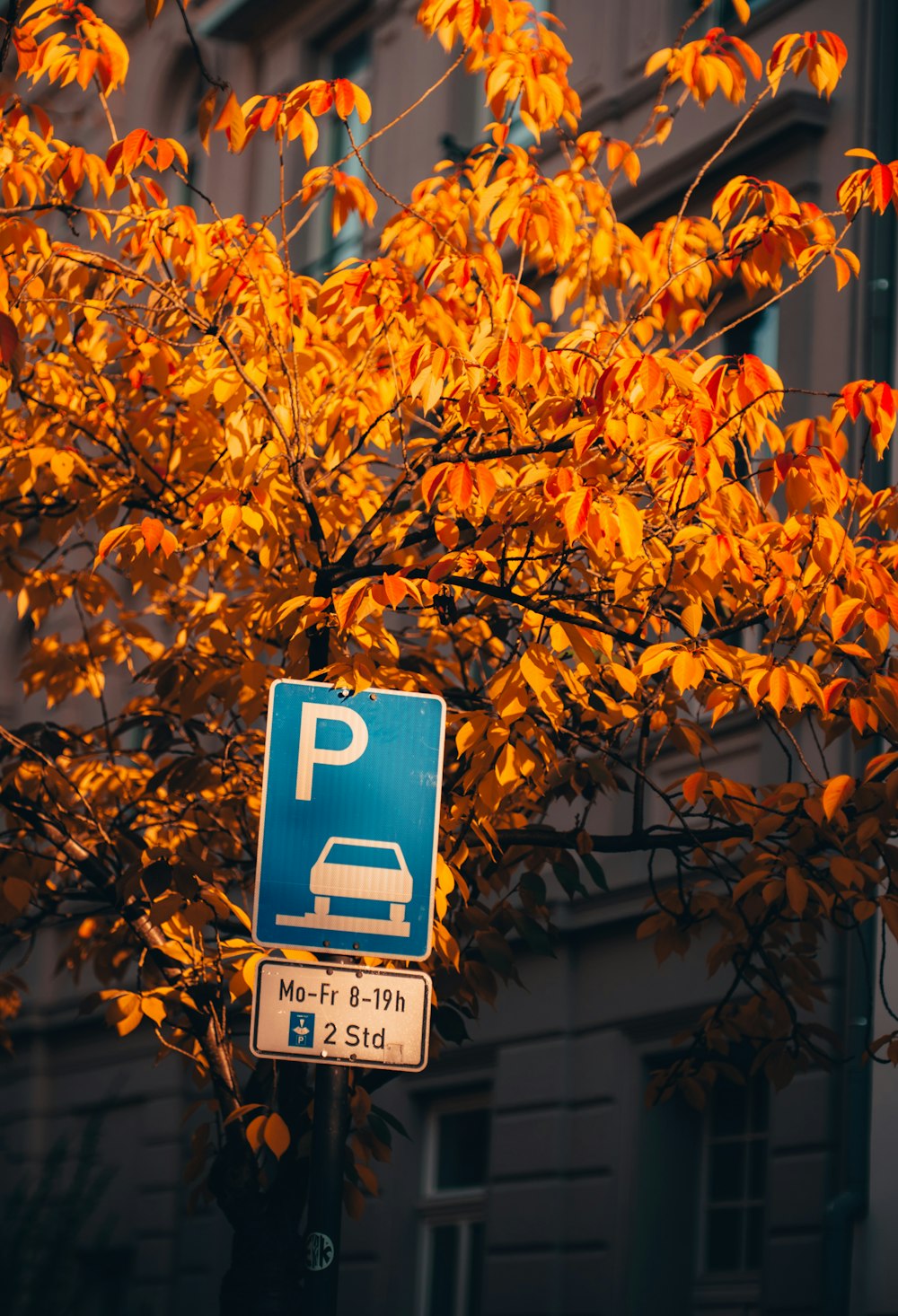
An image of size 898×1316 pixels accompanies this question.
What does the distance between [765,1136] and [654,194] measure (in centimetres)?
673

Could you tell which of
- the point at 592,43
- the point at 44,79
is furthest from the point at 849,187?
the point at 44,79

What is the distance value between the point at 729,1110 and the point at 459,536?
19.6 feet

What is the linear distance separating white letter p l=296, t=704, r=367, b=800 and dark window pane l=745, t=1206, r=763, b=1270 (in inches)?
291

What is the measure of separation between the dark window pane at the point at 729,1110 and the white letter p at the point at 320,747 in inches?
288

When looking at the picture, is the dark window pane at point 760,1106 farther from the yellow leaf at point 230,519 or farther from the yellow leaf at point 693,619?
the yellow leaf at point 230,519

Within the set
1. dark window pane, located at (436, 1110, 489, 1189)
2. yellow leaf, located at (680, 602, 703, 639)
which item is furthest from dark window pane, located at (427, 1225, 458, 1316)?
yellow leaf, located at (680, 602, 703, 639)

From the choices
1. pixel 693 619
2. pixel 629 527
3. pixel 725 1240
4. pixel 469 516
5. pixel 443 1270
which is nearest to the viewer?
pixel 629 527

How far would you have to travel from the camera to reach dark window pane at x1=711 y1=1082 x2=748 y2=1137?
11828 mm

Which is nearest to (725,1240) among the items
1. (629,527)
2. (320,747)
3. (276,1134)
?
(276,1134)

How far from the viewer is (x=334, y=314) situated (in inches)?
329

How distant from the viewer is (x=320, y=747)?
516 cm

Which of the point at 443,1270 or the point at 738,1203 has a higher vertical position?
the point at 738,1203

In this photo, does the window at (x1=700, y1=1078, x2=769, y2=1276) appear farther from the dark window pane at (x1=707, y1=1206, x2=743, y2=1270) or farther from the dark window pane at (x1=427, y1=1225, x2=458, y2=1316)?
the dark window pane at (x1=427, y1=1225, x2=458, y2=1316)

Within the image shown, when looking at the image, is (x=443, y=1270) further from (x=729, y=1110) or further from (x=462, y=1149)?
(x=729, y=1110)
